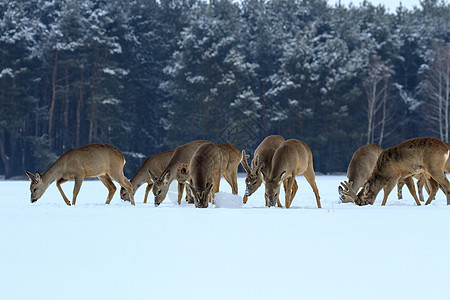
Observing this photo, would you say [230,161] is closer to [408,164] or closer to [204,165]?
[204,165]

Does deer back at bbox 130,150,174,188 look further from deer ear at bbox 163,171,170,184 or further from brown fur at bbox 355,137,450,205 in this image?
brown fur at bbox 355,137,450,205

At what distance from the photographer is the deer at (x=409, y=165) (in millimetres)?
10656

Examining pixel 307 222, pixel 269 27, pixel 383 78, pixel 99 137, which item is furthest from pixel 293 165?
pixel 269 27

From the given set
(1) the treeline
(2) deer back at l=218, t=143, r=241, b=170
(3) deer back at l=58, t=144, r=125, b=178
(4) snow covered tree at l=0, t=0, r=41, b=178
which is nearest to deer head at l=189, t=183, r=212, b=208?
(2) deer back at l=218, t=143, r=241, b=170

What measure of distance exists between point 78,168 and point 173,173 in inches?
70.8

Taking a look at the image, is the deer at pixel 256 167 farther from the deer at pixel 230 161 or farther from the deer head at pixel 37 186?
the deer head at pixel 37 186

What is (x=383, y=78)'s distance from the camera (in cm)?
4375

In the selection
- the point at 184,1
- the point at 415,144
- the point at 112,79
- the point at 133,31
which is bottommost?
the point at 415,144

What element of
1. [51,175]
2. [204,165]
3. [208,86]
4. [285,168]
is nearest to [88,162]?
[51,175]

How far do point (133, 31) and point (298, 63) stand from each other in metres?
11.7

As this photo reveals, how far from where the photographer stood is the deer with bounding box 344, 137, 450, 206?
1066 centimetres

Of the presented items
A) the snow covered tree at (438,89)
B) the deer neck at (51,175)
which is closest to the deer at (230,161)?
the deer neck at (51,175)

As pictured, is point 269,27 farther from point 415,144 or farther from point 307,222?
point 307,222

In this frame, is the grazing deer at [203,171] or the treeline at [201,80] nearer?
the grazing deer at [203,171]
